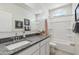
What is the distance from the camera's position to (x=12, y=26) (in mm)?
1655

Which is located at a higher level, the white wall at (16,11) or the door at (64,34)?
the white wall at (16,11)

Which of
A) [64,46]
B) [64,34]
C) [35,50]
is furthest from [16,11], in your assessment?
[64,46]

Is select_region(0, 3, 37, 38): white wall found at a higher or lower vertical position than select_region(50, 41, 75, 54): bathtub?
higher

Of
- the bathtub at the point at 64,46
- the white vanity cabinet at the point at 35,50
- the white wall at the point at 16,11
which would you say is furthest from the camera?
the bathtub at the point at 64,46

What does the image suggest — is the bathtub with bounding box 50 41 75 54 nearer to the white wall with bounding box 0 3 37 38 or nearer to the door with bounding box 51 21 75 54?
the door with bounding box 51 21 75 54

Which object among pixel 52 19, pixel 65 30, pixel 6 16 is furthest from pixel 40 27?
pixel 6 16

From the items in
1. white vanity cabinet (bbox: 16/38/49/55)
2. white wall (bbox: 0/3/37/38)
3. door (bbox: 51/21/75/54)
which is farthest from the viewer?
door (bbox: 51/21/75/54)

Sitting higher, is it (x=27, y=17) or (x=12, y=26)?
(x=27, y=17)

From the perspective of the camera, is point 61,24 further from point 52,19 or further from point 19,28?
point 19,28

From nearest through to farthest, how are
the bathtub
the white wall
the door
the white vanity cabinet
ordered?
the white vanity cabinet → the white wall → the door → the bathtub

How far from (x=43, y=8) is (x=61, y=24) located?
34.8 inches

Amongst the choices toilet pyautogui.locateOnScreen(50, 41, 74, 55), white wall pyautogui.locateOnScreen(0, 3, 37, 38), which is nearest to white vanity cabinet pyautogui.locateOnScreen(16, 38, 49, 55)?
white wall pyautogui.locateOnScreen(0, 3, 37, 38)

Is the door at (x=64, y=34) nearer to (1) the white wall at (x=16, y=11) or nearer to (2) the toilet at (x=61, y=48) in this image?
(2) the toilet at (x=61, y=48)

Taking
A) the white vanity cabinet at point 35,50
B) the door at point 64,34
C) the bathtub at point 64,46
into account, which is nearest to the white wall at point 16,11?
the white vanity cabinet at point 35,50
